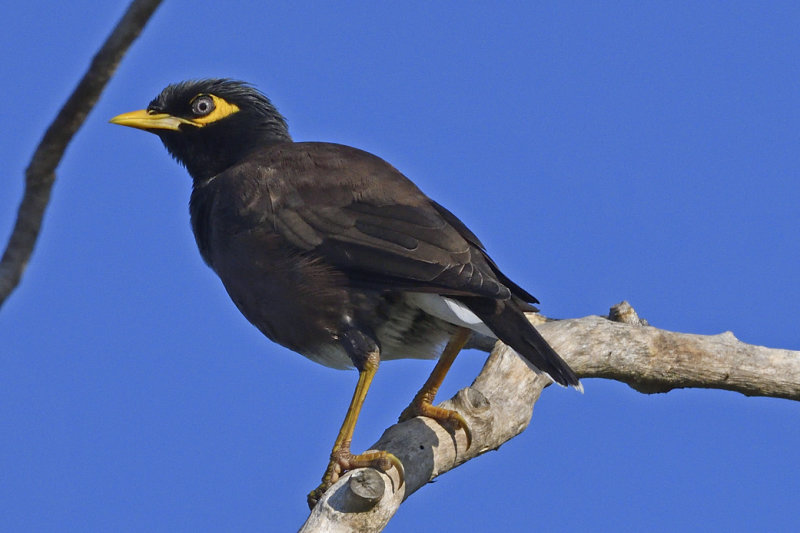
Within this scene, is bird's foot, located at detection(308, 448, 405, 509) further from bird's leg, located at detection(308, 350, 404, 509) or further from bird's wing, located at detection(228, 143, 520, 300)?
bird's wing, located at detection(228, 143, 520, 300)

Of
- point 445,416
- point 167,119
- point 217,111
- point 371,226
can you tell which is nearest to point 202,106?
point 217,111

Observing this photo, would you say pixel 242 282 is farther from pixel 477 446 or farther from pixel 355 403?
pixel 477 446

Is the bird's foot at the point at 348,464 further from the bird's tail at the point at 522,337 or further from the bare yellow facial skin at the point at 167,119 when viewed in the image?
the bare yellow facial skin at the point at 167,119

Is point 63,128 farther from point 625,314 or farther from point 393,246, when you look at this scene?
point 625,314

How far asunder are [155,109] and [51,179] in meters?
4.27

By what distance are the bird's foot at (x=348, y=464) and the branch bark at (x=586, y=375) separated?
2.2 inches

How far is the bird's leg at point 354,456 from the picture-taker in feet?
16.3

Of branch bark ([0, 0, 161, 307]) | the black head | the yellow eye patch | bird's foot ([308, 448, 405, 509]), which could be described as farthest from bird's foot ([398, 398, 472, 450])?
branch bark ([0, 0, 161, 307])

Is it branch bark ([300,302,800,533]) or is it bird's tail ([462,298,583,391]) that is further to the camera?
branch bark ([300,302,800,533])

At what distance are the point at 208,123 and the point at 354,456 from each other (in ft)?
8.68

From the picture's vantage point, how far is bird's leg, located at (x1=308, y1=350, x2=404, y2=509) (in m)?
4.98

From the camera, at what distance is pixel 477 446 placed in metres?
5.57

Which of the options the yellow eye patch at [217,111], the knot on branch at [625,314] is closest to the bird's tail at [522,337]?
the knot on branch at [625,314]

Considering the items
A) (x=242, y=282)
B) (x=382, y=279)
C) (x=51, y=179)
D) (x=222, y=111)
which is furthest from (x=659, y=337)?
(x=51, y=179)
